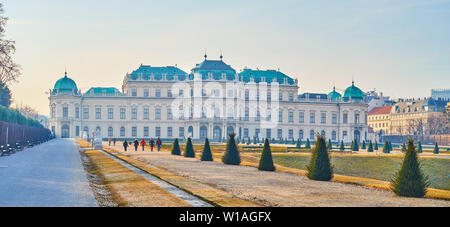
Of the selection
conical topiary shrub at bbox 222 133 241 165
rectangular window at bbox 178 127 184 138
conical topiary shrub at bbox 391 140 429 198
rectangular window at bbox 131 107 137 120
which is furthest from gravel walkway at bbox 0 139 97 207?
rectangular window at bbox 131 107 137 120

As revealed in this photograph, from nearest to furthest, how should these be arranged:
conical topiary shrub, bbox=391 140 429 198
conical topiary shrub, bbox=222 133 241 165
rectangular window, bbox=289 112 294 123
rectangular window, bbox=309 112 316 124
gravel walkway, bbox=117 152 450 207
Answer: gravel walkway, bbox=117 152 450 207 → conical topiary shrub, bbox=391 140 429 198 → conical topiary shrub, bbox=222 133 241 165 → rectangular window, bbox=289 112 294 123 → rectangular window, bbox=309 112 316 124

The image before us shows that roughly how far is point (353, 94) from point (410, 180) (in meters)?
93.2

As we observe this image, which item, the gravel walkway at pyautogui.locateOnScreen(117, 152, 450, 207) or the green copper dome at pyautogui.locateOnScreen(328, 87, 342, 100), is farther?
the green copper dome at pyautogui.locateOnScreen(328, 87, 342, 100)

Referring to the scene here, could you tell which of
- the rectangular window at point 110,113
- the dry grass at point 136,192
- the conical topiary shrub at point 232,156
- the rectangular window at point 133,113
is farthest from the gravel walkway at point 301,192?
the rectangular window at point 110,113

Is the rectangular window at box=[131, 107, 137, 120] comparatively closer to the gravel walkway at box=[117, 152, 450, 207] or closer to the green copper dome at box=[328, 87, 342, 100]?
the green copper dome at box=[328, 87, 342, 100]

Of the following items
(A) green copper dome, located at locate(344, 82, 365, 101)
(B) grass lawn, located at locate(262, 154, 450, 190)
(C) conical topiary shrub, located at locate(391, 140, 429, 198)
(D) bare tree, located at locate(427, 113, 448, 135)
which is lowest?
→ (B) grass lawn, located at locate(262, 154, 450, 190)

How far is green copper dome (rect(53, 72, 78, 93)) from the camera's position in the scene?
101m

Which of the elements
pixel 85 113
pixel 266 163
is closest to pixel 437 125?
pixel 85 113

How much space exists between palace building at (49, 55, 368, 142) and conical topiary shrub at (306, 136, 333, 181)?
244ft

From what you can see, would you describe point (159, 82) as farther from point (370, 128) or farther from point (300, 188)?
point (300, 188)

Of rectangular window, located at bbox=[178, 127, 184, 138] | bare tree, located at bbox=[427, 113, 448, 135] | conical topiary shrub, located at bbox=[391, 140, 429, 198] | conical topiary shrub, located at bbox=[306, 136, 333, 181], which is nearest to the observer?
conical topiary shrub, located at bbox=[391, 140, 429, 198]

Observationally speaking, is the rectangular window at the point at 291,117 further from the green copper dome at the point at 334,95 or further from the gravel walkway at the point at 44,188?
the gravel walkway at the point at 44,188
